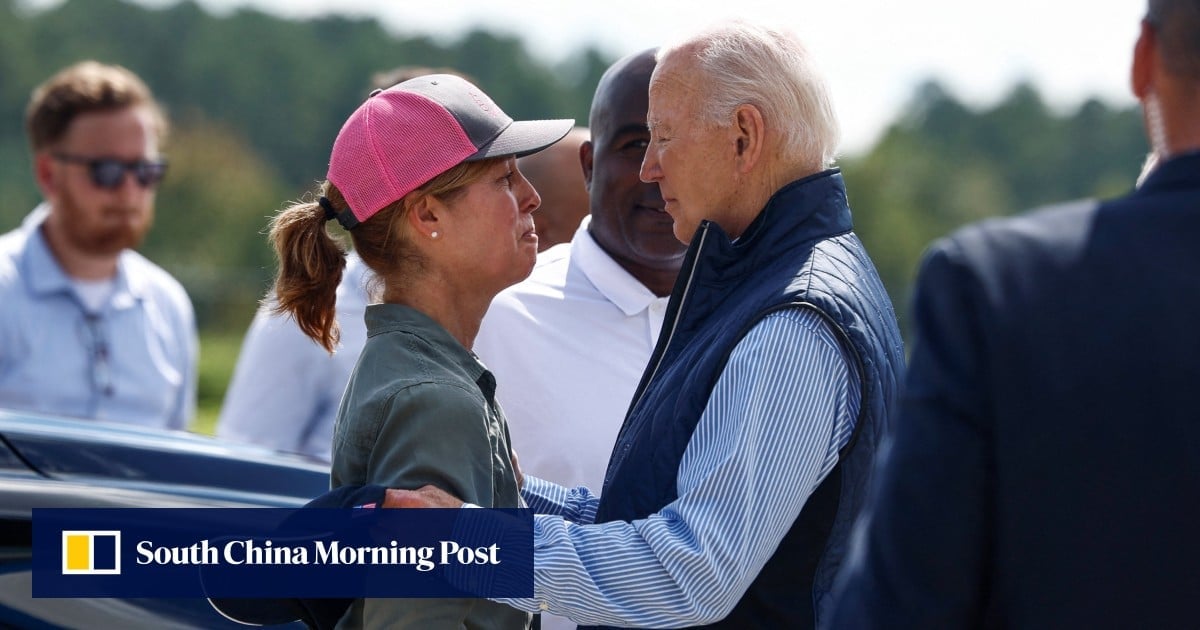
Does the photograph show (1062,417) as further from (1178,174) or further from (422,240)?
(422,240)

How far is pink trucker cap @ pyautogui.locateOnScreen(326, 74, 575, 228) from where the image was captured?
8.11 feet

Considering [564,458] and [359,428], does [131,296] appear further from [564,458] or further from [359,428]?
[359,428]

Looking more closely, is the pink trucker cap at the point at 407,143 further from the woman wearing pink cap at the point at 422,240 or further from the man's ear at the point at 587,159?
the man's ear at the point at 587,159

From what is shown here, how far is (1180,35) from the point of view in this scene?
1.60 meters

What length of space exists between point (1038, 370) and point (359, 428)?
→ 1.14m

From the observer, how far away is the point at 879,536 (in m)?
1.64

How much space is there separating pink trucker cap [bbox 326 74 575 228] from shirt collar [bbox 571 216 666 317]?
40.1 inches

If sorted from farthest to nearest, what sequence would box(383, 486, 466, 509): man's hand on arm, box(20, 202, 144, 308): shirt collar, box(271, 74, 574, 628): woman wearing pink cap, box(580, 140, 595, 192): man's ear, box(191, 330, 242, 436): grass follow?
1. box(191, 330, 242, 436): grass
2. box(20, 202, 144, 308): shirt collar
3. box(580, 140, 595, 192): man's ear
4. box(271, 74, 574, 628): woman wearing pink cap
5. box(383, 486, 466, 509): man's hand on arm

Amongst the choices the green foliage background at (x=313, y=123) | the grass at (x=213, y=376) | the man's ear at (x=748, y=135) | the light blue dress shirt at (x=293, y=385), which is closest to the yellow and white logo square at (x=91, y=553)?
the man's ear at (x=748, y=135)

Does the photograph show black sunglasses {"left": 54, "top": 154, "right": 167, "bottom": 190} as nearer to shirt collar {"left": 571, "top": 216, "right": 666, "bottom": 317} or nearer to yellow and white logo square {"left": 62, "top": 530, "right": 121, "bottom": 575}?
shirt collar {"left": 571, "top": 216, "right": 666, "bottom": 317}

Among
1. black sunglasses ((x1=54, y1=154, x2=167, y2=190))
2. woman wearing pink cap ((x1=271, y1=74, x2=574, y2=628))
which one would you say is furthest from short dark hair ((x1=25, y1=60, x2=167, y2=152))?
woman wearing pink cap ((x1=271, y1=74, x2=574, y2=628))

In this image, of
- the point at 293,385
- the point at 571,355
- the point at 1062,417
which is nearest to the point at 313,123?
the point at 293,385

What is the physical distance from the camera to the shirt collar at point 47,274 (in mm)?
5227

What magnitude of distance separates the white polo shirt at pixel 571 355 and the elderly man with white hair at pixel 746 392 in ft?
2.60
